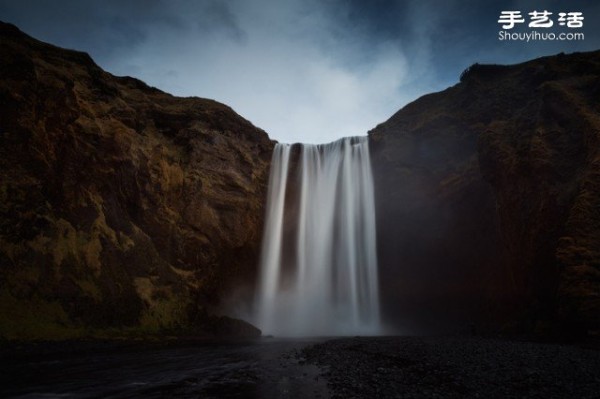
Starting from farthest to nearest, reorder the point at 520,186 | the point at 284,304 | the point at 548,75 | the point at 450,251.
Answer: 1. the point at 284,304
2. the point at 450,251
3. the point at 548,75
4. the point at 520,186

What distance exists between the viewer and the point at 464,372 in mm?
10148

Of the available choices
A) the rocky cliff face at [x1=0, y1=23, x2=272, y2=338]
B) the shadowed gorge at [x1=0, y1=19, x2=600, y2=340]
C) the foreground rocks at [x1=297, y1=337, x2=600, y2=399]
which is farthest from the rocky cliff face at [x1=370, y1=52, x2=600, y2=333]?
the rocky cliff face at [x1=0, y1=23, x2=272, y2=338]

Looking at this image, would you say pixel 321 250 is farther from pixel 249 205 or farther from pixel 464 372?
pixel 464 372

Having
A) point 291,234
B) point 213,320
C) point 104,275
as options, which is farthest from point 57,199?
point 291,234

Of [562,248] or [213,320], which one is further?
[213,320]

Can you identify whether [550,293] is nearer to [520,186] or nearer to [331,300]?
[520,186]

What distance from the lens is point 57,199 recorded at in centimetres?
2031

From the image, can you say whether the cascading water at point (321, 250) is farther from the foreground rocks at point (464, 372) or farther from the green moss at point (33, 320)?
the foreground rocks at point (464, 372)

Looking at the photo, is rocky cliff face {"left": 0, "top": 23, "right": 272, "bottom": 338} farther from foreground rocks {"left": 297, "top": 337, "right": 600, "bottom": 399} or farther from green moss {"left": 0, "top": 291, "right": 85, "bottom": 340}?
foreground rocks {"left": 297, "top": 337, "right": 600, "bottom": 399}

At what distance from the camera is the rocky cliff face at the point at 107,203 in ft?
58.9

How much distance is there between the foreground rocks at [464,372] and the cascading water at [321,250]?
2031 centimetres

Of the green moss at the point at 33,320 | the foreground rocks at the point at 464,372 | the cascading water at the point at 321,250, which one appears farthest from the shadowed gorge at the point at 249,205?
the foreground rocks at the point at 464,372

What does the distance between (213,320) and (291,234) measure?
14.1 metres

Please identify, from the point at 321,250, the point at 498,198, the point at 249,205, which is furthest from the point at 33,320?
the point at 498,198
